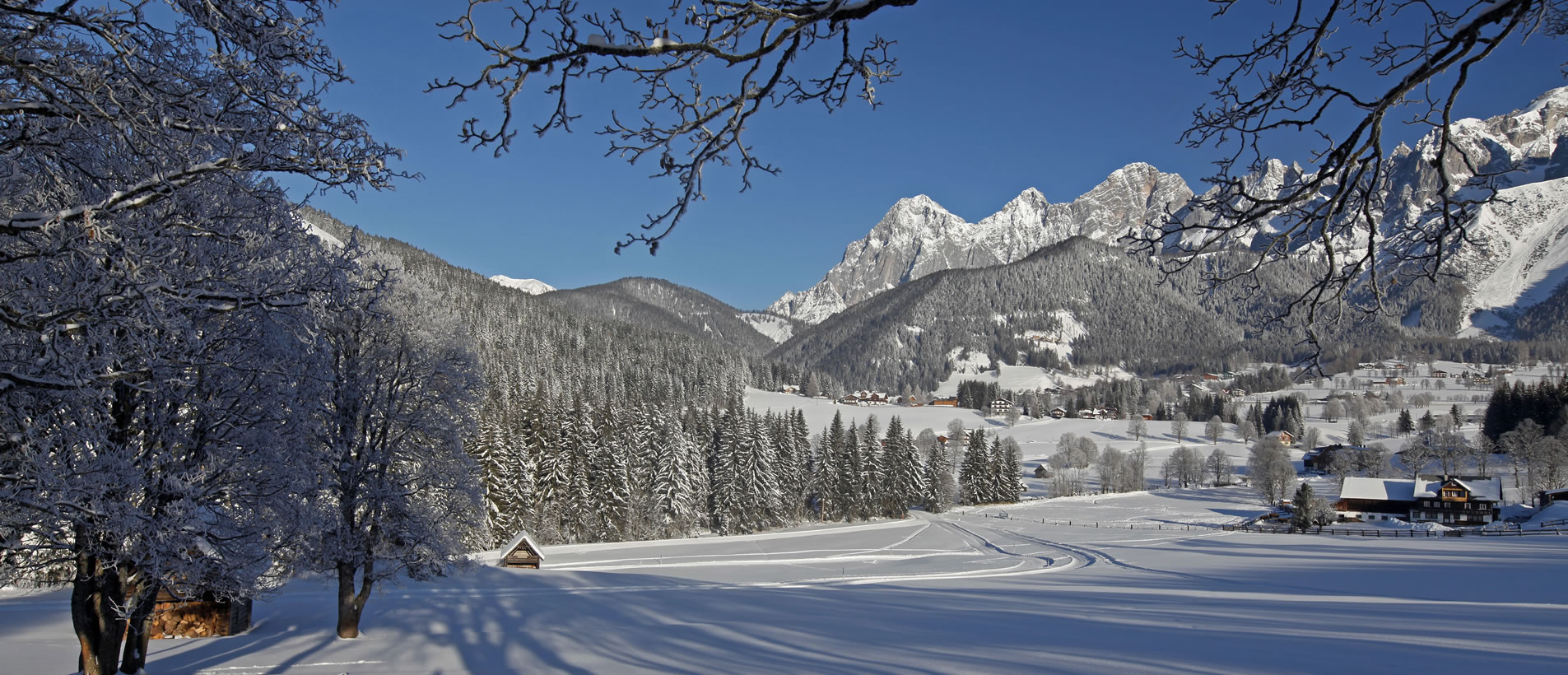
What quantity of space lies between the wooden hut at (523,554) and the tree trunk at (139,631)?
20.7 metres

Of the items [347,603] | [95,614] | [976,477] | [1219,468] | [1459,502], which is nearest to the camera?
[95,614]

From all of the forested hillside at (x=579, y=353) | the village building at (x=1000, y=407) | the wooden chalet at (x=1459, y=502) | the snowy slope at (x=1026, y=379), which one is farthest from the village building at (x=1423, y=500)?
the snowy slope at (x=1026, y=379)

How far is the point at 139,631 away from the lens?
28.8 feet

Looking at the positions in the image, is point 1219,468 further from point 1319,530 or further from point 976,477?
point 1319,530

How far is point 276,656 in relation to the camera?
1080 cm

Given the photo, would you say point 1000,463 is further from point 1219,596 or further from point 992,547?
point 1219,596

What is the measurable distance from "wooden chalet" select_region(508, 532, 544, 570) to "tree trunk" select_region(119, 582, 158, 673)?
2074 centimetres

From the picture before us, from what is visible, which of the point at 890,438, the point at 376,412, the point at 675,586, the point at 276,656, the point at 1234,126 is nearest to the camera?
the point at 1234,126

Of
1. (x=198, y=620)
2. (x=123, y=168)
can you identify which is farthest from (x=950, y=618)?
(x=198, y=620)

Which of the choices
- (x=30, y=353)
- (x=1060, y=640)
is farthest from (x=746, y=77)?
(x=1060, y=640)

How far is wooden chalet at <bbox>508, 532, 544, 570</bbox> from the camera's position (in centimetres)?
2955

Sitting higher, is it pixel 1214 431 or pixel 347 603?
pixel 1214 431

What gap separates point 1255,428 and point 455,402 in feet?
409

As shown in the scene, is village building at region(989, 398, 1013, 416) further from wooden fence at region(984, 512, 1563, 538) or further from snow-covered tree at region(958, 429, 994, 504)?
wooden fence at region(984, 512, 1563, 538)
